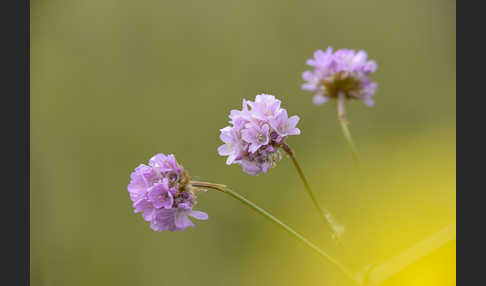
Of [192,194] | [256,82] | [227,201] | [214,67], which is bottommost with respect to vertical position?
[192,194]

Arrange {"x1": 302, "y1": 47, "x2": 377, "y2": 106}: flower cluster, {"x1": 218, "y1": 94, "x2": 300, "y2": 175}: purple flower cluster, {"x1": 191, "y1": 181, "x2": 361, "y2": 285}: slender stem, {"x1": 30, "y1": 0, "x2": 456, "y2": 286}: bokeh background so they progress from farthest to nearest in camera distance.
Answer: {"x1": 30, "y1": 0, "x2": 456, "y2": 286}: bokeh background → {"x1": 302, "y1": 47, "x2": 377, "y2": 106}: flower cluster → {"x1": 218, "y1": 94, "x2": 300, "y2": 175}: purple flower cluster → {"x1": 191, "y1": 181, "x2": 361, "y2": 285}: slender stem

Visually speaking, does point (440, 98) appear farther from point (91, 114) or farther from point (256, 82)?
point (91, 114)

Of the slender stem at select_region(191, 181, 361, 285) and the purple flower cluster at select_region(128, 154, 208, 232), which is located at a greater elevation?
the purple flower cluster at select_region(128, 154, 208, 232)

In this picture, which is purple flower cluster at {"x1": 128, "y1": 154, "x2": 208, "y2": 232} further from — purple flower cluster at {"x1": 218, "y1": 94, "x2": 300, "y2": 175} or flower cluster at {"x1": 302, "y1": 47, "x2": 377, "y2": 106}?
flower cluster at {"x1": 302, "y1": 47, "x2": 377, "y2": 106}

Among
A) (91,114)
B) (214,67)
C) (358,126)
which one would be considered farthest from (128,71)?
(358,126)

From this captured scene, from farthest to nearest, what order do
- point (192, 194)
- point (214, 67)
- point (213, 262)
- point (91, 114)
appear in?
point (214, 67) → point (91, 114) → point (213, 262) → point (192, 194)

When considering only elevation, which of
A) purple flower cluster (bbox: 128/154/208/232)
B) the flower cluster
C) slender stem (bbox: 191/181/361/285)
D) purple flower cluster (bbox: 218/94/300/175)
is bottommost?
slender stem (bbox: 191/181/361/285)

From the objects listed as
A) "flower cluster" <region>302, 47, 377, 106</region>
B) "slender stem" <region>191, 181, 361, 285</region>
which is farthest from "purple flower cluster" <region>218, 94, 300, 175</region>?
"flower cluster" <region>302, 47, 377, 106</region>
